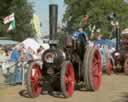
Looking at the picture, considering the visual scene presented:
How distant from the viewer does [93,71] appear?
40.2 feet

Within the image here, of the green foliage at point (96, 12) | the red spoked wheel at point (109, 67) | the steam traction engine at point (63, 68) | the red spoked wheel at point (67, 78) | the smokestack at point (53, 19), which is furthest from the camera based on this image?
the green foliage at point (96, 12)

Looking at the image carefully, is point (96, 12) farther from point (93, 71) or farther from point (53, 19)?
point (53, 19)

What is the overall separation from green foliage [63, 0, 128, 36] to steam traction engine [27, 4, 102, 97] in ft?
138

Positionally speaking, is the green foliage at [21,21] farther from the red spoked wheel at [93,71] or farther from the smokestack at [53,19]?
the smokestack at [53,19]

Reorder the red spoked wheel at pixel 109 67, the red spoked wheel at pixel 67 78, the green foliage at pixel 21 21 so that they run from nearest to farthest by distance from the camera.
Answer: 1. the red spoked wheel at pixel 67 78
2. the red spoked wheel at pixel 109 67
3. the green foliage at pixel 21 21

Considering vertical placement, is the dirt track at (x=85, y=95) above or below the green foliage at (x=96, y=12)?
below

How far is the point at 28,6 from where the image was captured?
57.3 metres

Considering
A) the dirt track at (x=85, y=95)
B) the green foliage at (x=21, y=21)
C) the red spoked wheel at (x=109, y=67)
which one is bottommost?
the dirt track at (x=85, y=95)

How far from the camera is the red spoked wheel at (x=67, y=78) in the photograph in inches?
412

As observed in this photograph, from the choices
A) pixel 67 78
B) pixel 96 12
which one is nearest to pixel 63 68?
pixel 67 78

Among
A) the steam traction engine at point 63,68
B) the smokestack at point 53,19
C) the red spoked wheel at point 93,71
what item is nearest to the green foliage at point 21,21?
the red spoked wheel at point 93,71

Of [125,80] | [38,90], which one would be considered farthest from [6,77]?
[125,80]

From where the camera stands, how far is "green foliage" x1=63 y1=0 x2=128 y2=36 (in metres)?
55.2

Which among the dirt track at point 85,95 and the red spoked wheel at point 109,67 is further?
the red spoked wheel at point 109,67
